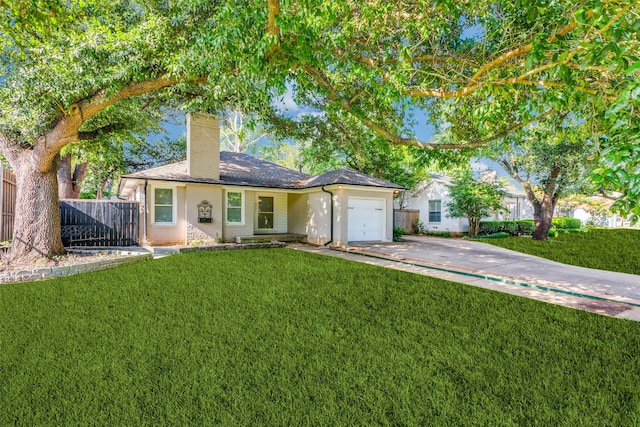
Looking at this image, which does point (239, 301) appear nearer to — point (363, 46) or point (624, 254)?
point (363, 46)

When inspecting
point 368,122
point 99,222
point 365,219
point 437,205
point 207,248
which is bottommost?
point 207,248

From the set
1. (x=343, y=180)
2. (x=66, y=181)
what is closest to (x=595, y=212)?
(x=343, y=180)

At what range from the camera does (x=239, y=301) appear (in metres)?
5.20

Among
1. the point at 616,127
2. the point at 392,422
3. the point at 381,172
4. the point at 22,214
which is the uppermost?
the point at 381,172

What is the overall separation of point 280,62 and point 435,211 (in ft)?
59.2

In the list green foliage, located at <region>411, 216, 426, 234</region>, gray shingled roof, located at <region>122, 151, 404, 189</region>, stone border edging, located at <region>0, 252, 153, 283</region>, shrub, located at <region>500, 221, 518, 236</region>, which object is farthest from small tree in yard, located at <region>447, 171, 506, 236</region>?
stone border edging, located at <region>0, 252, 153, 283</region>

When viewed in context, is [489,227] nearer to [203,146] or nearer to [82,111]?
[203,146]

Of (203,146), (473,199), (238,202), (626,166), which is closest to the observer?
(626,166)

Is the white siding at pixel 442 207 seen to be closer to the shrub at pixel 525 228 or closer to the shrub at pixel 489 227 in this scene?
the shrub at pixel 489 227

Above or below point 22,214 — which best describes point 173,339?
below

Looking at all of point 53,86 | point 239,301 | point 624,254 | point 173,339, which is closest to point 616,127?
point 173,339

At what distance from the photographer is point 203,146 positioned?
12391 millimetres

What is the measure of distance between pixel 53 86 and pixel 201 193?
18.5 ft

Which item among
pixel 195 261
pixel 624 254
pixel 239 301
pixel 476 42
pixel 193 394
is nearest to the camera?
pixel 193 394
